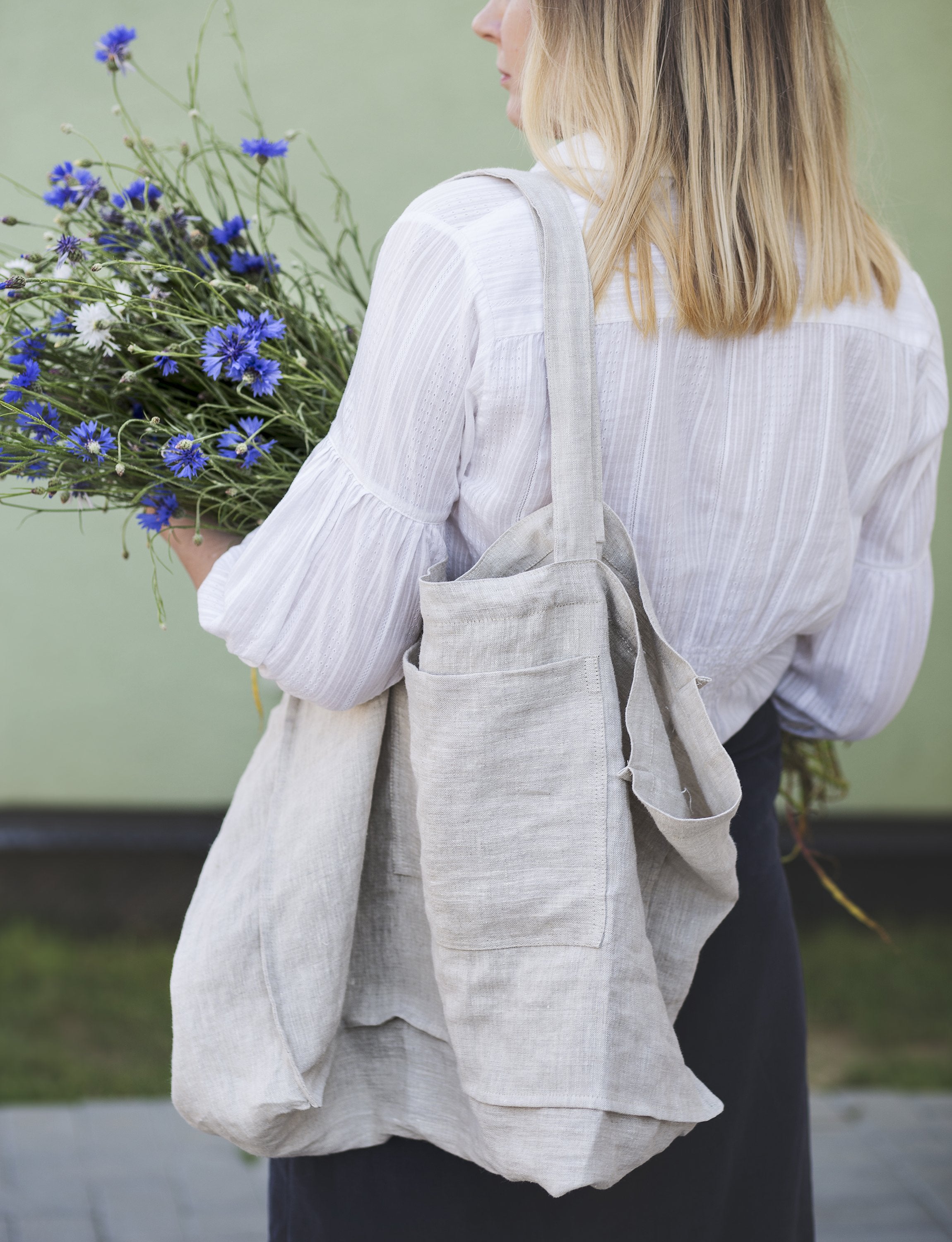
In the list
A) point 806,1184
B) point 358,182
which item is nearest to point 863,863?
point 806,1184

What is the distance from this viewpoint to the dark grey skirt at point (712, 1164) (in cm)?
123

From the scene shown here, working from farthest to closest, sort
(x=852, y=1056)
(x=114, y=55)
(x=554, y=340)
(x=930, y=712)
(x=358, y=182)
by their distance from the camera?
1. (x=930, y=712)
2. (x=852, y=1056)
3. (x=358, y=182)
4. (x=114, y=55)
5. (x=554, y=340)

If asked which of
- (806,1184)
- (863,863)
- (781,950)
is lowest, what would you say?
(863,863)

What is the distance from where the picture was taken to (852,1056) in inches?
126

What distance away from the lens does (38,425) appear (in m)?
1.18

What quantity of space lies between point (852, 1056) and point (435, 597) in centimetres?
275

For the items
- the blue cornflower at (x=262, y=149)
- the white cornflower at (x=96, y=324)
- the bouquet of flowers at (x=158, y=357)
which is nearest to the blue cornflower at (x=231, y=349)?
the bouquet of flowers at (x=158, y=357)

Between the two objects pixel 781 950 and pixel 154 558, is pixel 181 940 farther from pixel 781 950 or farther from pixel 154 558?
pixel 781 950

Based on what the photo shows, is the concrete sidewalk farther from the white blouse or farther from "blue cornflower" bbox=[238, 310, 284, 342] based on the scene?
"blue cornflower" bbox=[238, 310, 284, 342]

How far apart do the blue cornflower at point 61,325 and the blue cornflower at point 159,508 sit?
19 centimetres

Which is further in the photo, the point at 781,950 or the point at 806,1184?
the point at 806,1184

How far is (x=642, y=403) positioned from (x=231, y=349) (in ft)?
1.32

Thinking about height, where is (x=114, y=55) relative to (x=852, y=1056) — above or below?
above

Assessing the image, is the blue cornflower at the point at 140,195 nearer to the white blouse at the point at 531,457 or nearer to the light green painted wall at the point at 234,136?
the white blouse at the point at 531,457
